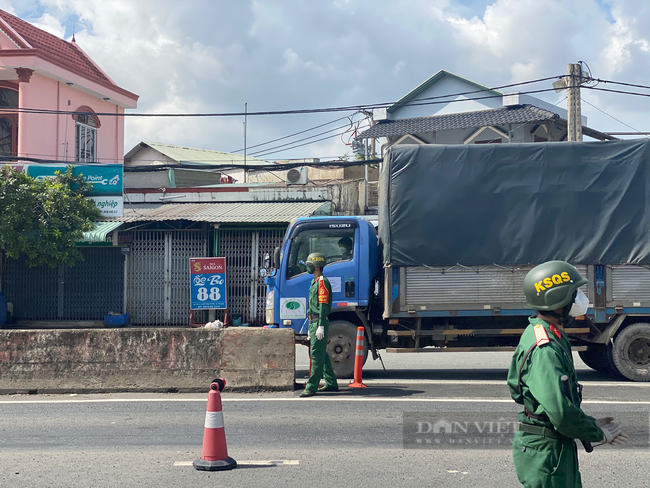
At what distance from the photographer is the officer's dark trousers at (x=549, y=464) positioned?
108 inches

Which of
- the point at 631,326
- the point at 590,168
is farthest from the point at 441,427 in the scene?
the point at 590,168

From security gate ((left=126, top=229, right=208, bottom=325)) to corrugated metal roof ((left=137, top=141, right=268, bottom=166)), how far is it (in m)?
13.0

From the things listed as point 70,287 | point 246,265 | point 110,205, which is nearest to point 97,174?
point 110,205

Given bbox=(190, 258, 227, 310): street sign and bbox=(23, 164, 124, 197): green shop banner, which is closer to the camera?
bbox=(190, 258, 227, 310): street sign

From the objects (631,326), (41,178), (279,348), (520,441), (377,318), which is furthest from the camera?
(41,178)

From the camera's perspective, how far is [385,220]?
378 inches

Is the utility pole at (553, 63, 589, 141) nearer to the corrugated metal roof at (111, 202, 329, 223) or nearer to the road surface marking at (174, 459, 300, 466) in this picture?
the corrugated metal roof at (111, 202, 329, 223)

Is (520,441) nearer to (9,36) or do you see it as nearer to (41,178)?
(41,178)

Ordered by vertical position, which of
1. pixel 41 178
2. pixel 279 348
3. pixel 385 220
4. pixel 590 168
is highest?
pixel 41 178

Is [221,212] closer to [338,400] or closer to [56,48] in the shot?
[338,400]

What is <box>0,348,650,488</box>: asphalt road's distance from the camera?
5023 millimetres

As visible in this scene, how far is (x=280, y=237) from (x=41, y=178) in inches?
271

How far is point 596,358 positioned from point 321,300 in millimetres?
4679

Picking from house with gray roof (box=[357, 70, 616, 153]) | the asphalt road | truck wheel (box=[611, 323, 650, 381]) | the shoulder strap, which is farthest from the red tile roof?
the shoulder strap
